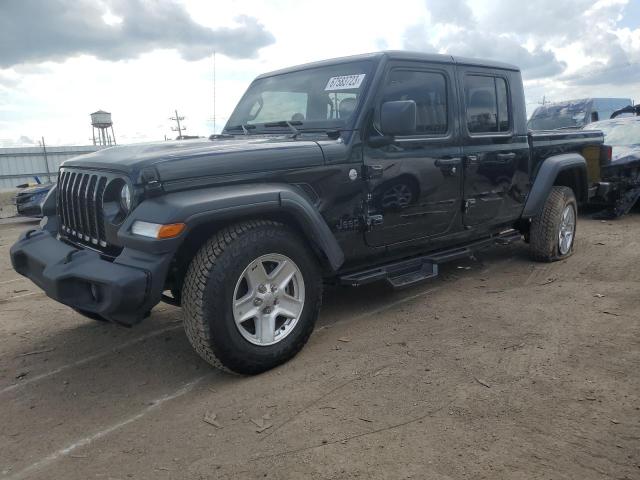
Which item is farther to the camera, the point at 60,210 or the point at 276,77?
the point at 276,77

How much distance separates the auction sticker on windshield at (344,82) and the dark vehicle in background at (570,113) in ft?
35.9

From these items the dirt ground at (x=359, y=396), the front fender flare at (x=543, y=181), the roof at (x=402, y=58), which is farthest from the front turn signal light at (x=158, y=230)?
the front fender flare at (x=543, y=181)

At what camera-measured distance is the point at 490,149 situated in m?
4.69

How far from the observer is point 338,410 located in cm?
275

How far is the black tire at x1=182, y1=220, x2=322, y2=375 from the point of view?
2922 millimetres

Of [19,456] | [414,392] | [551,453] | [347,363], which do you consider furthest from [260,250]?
[551,453]

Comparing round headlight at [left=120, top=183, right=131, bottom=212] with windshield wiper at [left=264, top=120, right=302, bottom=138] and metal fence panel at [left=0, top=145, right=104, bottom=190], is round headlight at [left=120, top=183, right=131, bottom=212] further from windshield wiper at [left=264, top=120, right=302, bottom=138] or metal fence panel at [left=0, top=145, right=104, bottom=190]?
metal fence panel at [left=0, top=145, right=104, bottom=190]

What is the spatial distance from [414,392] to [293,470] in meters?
0.89

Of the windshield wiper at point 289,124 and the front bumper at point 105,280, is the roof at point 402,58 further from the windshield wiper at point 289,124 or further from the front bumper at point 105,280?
the front bumper at point 105,280

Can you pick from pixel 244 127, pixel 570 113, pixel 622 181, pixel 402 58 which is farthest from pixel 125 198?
pixel 570 113

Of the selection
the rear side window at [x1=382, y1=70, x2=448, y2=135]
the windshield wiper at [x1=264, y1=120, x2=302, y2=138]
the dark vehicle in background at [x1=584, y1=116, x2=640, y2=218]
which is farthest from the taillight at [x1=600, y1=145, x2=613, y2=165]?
the windshield wiper at [x1=264, y1=120, x2=302, y2=138]

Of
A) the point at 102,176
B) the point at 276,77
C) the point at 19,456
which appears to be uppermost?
the point at 276,77

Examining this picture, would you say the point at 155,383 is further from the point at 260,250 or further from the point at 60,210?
the point at 60,210

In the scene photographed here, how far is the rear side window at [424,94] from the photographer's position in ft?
13.1
